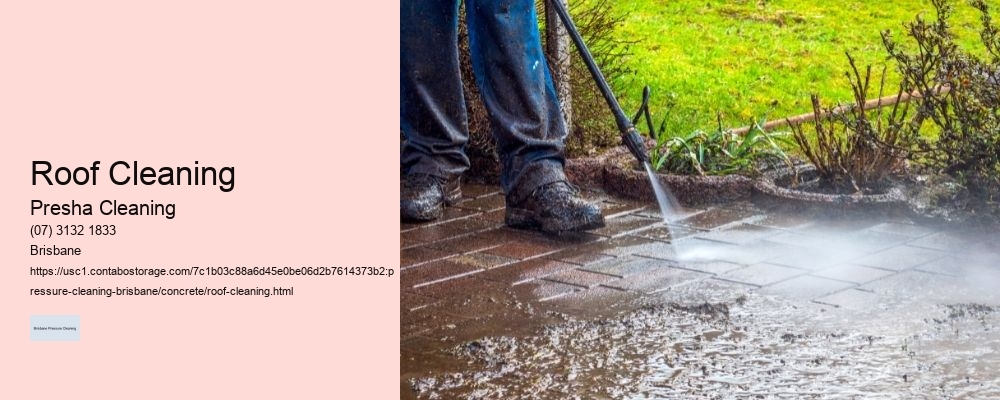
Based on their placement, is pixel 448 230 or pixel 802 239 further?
pixel 448 230

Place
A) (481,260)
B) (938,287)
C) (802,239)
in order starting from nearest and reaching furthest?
1. (938,287)
2. (481,260)
3. (802,239)

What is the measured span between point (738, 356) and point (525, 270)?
1.09 metres

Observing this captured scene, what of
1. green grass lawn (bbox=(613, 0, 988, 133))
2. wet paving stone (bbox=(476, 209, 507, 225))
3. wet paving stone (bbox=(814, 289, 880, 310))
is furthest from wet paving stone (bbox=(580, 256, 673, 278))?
green grass lawn (bbox=(613, 0, 988, 133))

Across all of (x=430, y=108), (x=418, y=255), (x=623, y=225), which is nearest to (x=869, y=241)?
(x=623, y=225)

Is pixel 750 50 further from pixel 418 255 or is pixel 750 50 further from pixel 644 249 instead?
pixel 418 255

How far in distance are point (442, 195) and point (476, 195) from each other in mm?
367

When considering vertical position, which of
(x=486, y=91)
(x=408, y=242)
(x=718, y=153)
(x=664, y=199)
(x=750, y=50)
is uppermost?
(x=486, y=91)

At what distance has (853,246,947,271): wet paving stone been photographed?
4.41 m

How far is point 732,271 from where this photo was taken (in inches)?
172

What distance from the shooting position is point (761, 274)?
4.33m

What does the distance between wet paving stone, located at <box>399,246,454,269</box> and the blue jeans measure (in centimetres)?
50

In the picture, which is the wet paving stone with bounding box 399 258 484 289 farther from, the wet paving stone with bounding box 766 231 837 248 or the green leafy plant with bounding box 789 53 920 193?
the green leafy plant with bounding box 789 53 920 193
